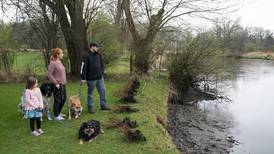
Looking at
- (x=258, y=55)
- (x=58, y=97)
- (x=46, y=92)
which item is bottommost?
(x=258, y=55)

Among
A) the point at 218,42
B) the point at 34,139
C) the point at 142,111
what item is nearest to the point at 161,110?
the point at 142,111

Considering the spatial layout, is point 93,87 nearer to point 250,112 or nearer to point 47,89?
point 47,89

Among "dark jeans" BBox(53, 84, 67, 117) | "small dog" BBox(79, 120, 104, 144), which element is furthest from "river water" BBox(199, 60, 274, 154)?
"dark jeans" BBox(53, 84, 67, 117)

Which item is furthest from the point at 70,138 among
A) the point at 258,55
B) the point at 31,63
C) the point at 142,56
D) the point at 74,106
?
the point at 258,55

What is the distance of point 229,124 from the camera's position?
1547 cm

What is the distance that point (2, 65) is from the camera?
73.3ft

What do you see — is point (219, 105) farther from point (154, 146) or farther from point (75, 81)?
point (154, 146)

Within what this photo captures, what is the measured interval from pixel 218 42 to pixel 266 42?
64595 mm

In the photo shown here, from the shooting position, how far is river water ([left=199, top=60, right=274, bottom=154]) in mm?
12780

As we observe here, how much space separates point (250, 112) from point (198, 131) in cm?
524

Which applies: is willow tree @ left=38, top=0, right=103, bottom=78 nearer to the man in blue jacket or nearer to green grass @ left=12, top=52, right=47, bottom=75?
green grass @ left=12, top=52, right=47, bottom=75

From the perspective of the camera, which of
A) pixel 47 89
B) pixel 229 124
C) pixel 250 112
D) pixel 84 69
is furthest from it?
pixel 250 112

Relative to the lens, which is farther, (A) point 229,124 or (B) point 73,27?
(B) point 73,27

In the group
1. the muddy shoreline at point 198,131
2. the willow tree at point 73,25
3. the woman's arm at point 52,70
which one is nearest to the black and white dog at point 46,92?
the woman's arm at point 52,70
